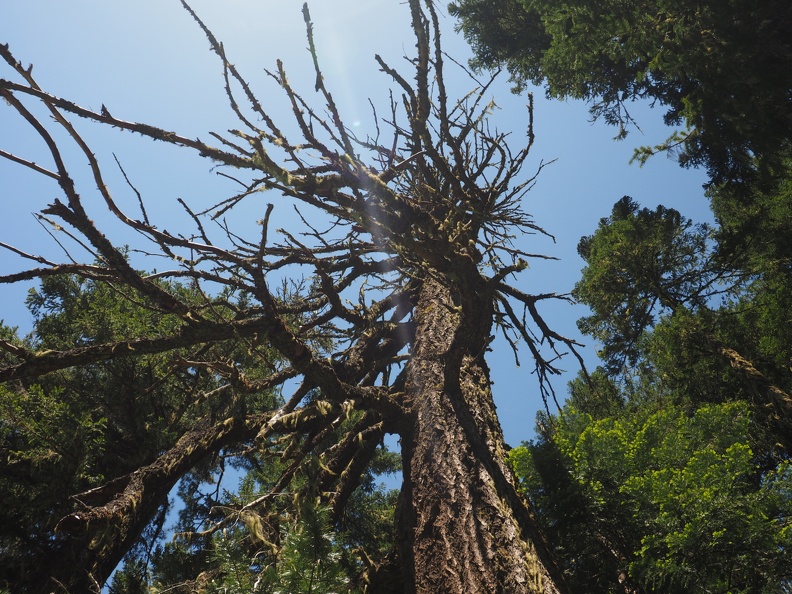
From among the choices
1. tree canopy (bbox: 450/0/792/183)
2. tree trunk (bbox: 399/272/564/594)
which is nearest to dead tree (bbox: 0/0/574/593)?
tree trunk (bbox: 399/272/564/594)

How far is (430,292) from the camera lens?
443 centimetres

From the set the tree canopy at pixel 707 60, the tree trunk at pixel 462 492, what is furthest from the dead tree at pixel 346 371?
the tree canopy at pixel 707 60

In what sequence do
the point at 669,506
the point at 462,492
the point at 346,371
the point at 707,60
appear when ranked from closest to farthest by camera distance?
the point at 462,492 → the point at 669,506 → the point at 346,371 → the point at 707,60

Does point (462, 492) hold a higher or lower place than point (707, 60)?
lower

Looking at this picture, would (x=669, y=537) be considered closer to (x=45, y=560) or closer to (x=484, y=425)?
(x=484, y=425)

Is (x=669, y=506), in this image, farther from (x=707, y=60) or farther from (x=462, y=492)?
(x=707, y=60)

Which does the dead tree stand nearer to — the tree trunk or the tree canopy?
the tree trunk

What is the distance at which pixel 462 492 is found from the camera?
2.52 metres

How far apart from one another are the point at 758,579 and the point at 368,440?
255 centimetres

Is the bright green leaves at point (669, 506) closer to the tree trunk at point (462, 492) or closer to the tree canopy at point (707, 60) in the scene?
the tree trunk at point (462, 492)

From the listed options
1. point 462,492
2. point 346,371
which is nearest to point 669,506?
point 462,492

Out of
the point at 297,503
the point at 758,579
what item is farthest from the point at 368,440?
the point at 758,579

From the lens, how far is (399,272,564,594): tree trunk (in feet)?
7.09

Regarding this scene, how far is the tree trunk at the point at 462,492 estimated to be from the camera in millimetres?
2160
